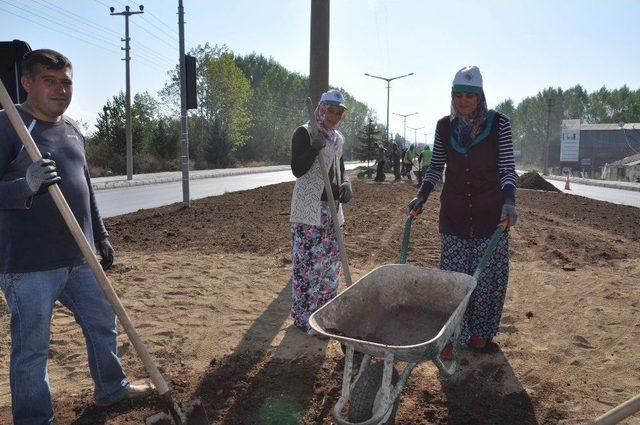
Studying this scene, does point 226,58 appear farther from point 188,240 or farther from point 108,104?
point 188,240

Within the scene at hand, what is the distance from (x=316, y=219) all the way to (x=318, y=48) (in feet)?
9.95

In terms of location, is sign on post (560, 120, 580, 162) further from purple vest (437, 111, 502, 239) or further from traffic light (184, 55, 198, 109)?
purple vest (437, 111, 502, 239)

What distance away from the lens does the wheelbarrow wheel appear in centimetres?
240

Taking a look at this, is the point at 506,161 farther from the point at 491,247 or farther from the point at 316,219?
the point at 316,219

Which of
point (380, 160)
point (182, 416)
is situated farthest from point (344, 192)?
point (380, 160)

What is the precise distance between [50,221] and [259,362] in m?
1.76

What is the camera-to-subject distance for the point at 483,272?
3631mm

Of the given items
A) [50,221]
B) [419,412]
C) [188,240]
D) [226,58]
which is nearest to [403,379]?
[419,412]

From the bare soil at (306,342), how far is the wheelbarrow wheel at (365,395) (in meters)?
0.56

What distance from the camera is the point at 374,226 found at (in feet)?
30.8

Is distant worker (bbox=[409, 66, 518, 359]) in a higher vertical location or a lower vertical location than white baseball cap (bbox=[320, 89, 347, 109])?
lower

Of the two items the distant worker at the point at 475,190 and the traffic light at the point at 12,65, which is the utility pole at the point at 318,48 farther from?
the traffic light at the point at 12,65

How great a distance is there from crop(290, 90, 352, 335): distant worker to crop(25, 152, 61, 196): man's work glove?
180 cm

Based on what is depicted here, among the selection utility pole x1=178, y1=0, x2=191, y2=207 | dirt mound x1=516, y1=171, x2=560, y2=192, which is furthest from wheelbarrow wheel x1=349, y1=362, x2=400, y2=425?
dirt mound x1=516, y1=171, x2=560, y2=192
